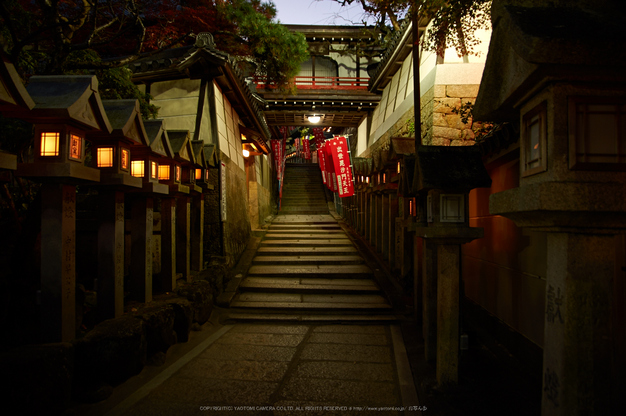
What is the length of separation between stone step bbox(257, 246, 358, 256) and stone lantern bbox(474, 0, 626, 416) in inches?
373

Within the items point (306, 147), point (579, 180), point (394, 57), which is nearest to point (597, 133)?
point (579, 180)

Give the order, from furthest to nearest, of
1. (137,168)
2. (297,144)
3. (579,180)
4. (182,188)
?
(297,144) → (182,188) → (137,168) → (579,180)

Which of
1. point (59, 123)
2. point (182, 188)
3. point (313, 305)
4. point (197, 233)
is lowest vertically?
point (313, 305)

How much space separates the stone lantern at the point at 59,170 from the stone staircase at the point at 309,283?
4419mm

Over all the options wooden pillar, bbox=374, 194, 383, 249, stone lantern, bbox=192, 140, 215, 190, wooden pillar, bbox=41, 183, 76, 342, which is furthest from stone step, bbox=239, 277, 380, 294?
wooden pillar, bbox=41, 183, 76, 342

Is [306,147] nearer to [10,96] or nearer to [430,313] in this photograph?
[430,313]

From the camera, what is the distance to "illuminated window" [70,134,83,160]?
167 inches

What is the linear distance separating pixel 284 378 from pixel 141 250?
340 cm

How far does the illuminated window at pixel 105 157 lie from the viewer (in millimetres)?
5023

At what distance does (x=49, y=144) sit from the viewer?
4109 mm

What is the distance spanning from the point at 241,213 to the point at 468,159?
908 centimetres

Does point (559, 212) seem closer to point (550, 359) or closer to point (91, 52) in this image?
point (550, 359)

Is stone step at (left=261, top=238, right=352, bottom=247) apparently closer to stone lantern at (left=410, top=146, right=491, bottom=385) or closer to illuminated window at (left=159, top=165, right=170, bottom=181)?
illuminated window at (left=159, top=165, right=170, bottom=181)

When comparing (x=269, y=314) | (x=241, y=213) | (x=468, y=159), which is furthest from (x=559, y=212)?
(x=241, y=213)
